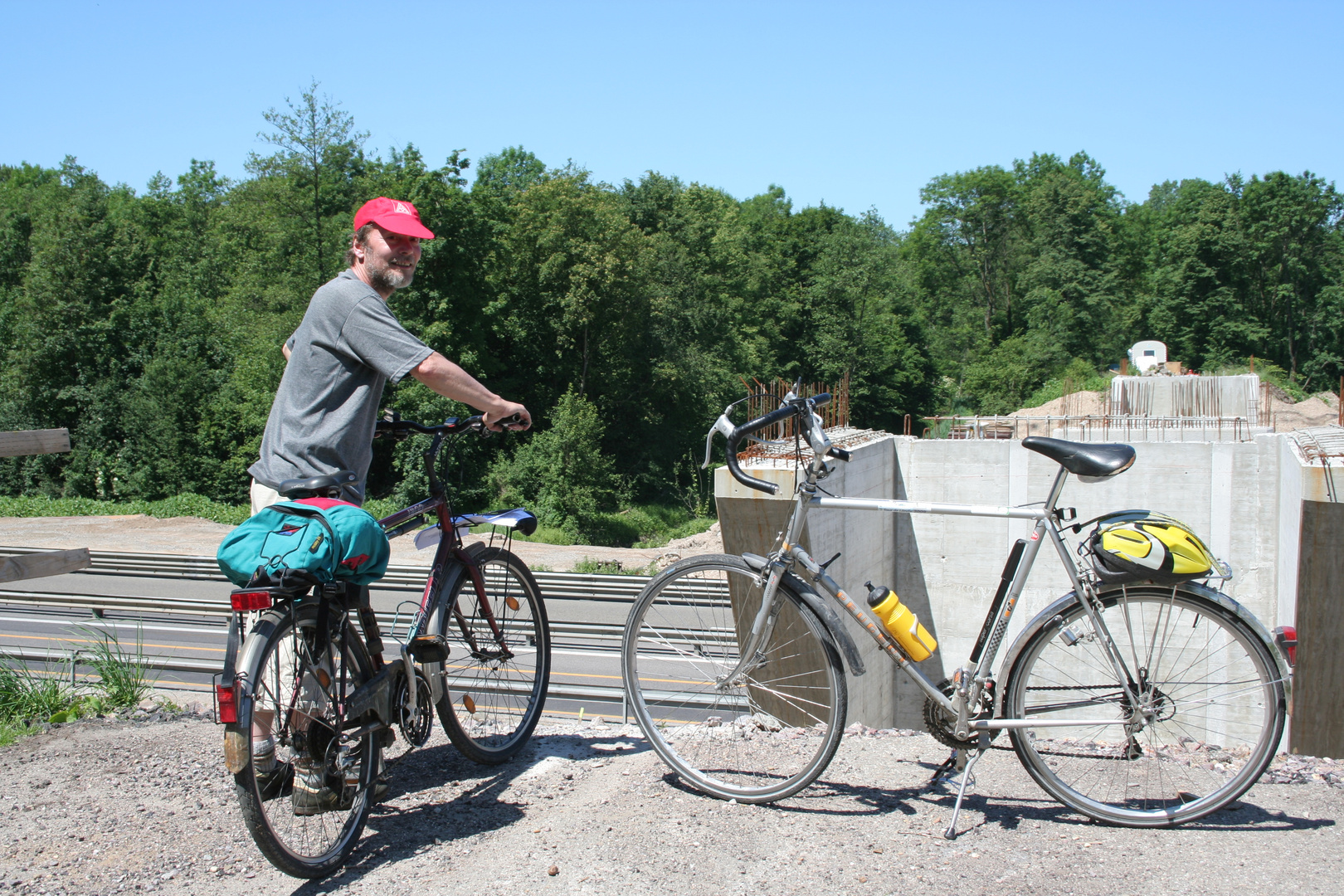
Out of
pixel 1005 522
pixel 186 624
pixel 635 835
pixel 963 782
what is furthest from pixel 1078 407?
pixel 635 835

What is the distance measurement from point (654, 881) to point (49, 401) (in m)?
41.9

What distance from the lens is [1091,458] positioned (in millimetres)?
2795

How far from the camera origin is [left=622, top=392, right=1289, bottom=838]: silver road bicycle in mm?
2816

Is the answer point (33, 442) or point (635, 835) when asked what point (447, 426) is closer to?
point (635, 835)

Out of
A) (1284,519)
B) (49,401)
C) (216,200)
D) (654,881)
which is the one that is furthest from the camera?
(216,200)

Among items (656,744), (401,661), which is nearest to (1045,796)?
(656,744)

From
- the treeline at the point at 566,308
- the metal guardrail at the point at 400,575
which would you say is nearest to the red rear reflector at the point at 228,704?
the metal guardrail at the point at 400,575

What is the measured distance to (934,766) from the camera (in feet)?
11.1

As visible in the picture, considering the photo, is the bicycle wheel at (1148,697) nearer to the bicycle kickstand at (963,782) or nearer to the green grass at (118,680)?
the bicycle kickstand at (963,782)

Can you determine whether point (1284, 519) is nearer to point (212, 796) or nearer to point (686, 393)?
point (212, 796)

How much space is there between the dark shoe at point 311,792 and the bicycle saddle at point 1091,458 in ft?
7.21

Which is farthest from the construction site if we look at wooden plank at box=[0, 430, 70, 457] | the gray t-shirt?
the gray t-shirt

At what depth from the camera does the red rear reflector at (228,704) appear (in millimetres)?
2232

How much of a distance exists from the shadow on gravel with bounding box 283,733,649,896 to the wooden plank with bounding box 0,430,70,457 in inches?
89.2
